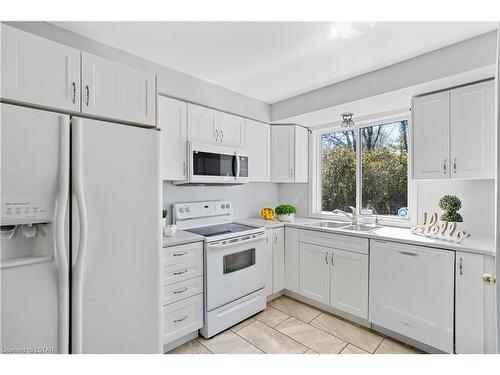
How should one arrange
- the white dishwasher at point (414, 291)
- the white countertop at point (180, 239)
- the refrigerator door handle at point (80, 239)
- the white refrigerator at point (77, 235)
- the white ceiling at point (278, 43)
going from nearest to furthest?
the white refrigerator at point (77, 235), the refrigerator door handle at point (80, 239), the white ceiling at point (278, 43), the white dishwasher at point (414, 291), the white countertop at point (180, 239)

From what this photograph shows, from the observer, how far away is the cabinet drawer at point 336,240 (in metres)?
2.33

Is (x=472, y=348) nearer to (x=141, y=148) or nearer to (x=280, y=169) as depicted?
(x=280, y=169)

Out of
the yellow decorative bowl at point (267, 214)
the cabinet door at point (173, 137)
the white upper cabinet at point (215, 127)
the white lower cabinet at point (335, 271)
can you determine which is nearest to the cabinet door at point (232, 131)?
the white upper cabinet at point (215, 127)

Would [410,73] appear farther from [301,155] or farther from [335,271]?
[335,271]

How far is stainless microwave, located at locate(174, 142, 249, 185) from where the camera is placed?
2393mm

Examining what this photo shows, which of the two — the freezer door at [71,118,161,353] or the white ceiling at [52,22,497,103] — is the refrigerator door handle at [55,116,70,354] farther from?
the white ceiling at [52,22,497,103]

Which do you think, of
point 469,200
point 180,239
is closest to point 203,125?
point 180,239

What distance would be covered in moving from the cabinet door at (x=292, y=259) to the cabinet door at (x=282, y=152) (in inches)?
30.3

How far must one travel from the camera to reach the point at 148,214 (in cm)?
156

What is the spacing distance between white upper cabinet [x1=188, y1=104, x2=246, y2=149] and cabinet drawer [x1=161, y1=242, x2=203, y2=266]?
41.4 inches

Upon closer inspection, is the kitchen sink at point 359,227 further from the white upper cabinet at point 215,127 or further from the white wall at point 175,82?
the white wall at point 175,82

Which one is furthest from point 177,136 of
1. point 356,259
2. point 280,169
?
point 356,259

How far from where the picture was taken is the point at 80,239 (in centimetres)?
128

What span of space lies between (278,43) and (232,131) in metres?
1.15
